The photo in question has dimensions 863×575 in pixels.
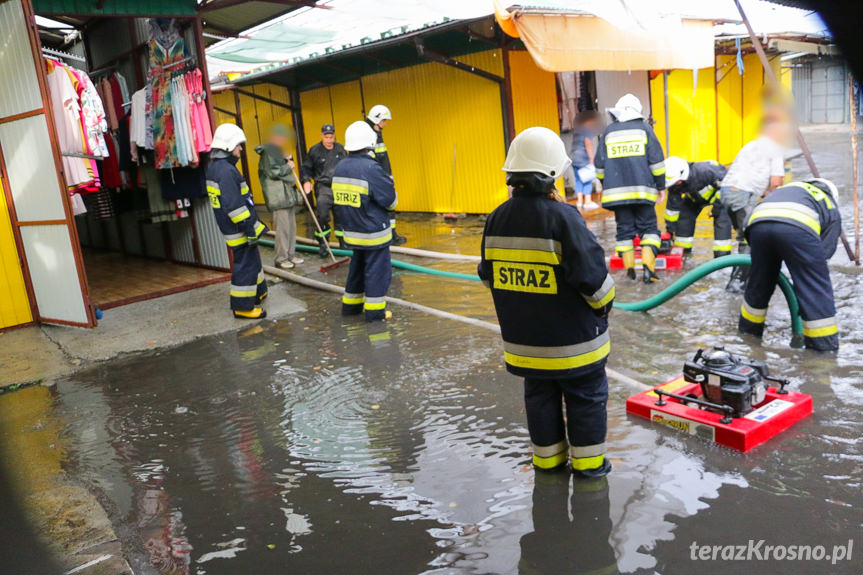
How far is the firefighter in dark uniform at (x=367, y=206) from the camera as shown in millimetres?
6469

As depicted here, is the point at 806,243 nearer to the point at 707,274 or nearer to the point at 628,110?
the point at 707,274

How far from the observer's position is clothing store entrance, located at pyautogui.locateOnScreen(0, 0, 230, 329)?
6609 millimetres

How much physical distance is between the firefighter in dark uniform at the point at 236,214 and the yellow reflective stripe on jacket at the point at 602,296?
14.5ft

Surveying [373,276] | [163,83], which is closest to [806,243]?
[373,276]

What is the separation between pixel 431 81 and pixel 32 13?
7.95m

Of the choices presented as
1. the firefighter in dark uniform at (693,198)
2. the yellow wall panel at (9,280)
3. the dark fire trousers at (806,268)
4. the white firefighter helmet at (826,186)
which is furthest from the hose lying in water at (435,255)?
the yellow wall panel at (9,280)

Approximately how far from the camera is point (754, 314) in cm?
546

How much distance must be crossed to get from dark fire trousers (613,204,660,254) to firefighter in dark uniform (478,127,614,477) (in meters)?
4.45

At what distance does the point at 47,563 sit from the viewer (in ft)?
9.91

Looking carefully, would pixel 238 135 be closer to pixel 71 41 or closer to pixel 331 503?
pixel 331 503

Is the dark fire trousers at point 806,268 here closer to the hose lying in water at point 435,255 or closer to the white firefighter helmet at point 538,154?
the white firefighter helmet at point 538,154

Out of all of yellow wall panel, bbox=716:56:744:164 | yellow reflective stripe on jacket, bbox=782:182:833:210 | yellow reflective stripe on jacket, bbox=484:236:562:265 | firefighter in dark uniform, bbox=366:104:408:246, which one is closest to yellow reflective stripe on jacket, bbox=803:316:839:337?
yellow reflective stripe on jacket, bbox=782:182:833:210

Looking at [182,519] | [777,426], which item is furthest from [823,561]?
[182,519]

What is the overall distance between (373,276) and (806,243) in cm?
369
